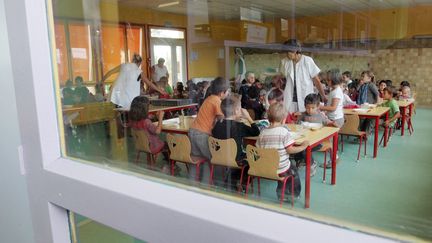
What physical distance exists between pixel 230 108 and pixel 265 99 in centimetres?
142

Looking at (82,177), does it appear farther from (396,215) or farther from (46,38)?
(396,215)

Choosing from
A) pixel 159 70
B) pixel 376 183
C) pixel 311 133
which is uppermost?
pixel 159 70

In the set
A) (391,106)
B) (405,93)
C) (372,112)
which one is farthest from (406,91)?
(372,112)

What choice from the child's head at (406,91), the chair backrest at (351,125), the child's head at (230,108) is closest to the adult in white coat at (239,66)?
the chair backrest at (351,125)

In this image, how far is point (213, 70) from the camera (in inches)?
236

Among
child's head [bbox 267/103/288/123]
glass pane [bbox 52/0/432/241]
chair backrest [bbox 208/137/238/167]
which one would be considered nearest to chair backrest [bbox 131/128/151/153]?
glass pane [bbox 52/0/432/241]

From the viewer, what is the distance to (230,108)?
10.0 feet

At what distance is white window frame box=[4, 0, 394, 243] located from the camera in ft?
1.41

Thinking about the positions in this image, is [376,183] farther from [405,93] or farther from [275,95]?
[405,93]

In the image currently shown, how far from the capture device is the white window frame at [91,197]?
1.41 ft

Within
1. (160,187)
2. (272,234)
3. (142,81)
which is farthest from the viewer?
(142,81)

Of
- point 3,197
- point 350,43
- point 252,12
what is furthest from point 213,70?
point 3,197

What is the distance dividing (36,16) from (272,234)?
59 centimetres

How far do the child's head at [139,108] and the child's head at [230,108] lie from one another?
2.58 ft
